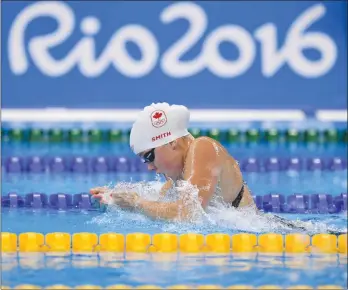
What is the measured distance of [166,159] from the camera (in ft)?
12.9

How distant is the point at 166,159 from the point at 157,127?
5.6 inches

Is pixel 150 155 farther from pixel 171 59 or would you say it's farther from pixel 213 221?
pixel 171 59

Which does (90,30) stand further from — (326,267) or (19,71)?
(326,267)

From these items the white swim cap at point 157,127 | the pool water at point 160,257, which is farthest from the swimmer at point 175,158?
the pool water at point 160,257

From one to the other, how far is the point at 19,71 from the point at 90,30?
72 centimetres

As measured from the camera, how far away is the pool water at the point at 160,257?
3428 mm

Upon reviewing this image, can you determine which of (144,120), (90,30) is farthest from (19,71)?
(144,120)

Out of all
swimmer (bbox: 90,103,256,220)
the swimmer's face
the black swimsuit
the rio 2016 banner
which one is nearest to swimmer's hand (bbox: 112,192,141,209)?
swimmer (bbox: 90,103,256,220)

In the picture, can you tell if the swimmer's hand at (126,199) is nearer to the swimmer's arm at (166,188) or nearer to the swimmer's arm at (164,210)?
the swimmer's arm at (164,210)

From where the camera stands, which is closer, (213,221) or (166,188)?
(213,221)

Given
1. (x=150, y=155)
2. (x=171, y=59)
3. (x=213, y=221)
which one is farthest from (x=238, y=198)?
(x=171, y=59)

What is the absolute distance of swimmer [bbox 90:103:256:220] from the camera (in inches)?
152

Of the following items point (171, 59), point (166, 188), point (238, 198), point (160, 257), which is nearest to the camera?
point (160, 257)

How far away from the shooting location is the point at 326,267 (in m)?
3.61
